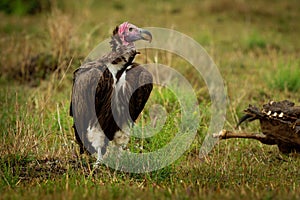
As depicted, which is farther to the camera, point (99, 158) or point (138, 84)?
point (99, 158)

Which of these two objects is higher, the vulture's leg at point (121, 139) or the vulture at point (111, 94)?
the vulture at point (111, 94)

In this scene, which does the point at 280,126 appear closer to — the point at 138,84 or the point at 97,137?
the point at 138,84

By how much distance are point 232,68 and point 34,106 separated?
3592 millimetres

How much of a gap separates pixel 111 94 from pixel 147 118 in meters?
1.79

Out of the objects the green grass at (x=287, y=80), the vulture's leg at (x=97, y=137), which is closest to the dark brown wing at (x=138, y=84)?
the vulture's leg at (x=97, y=137)

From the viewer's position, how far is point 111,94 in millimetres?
4102

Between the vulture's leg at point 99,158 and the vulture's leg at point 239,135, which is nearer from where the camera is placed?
the vulture's leg at point 99,158

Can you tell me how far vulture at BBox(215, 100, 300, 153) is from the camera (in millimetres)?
4336

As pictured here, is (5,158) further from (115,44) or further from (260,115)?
(260,115)

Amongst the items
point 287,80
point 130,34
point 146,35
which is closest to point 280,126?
point 146,35

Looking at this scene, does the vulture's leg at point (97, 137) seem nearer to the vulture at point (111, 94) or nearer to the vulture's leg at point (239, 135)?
the vulture at point (111, 94)

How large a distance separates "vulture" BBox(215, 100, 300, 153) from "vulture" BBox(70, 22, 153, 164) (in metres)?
0.79

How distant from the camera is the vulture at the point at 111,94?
413cm

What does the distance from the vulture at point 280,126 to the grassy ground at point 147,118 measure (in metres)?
0.16
